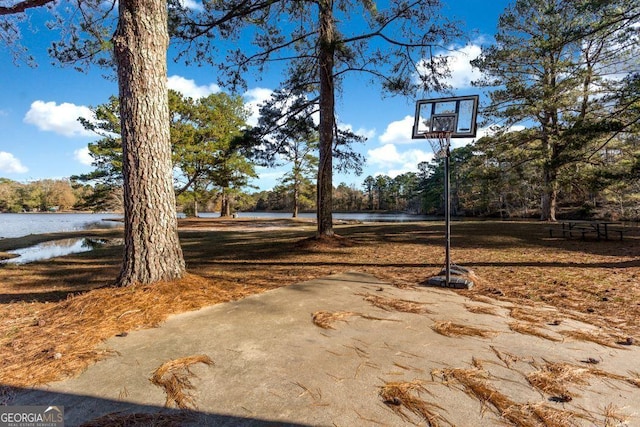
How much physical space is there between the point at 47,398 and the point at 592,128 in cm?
1106

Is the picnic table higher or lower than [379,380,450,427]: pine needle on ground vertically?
higher

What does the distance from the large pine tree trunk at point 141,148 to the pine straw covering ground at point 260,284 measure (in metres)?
0.35

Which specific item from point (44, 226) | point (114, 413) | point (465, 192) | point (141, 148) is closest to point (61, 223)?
point (44, 226)

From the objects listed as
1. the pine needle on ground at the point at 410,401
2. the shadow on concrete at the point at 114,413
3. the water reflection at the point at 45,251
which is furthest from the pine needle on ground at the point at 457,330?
the water reflection at the point at 45,251

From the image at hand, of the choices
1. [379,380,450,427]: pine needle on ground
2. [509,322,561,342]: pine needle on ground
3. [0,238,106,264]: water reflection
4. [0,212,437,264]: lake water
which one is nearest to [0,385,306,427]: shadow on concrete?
[379,380,450,427]: pine needle on ground

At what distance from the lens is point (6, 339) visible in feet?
8.07

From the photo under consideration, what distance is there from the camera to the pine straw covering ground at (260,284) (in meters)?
2.41

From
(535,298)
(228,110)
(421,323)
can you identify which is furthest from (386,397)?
(228,110)

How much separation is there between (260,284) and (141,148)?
2.30 m

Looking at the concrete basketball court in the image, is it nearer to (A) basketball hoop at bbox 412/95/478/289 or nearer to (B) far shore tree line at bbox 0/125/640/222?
(A) basketball hoop at bbox 412/95/478/289

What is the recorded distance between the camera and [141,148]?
11.2 ft

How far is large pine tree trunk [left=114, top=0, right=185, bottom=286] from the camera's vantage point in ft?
11.1

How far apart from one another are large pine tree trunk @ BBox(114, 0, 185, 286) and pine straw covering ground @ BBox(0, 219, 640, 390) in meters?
0.35

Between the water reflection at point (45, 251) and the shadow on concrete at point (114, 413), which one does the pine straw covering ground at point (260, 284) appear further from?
the water reflection at point (45, 251)
